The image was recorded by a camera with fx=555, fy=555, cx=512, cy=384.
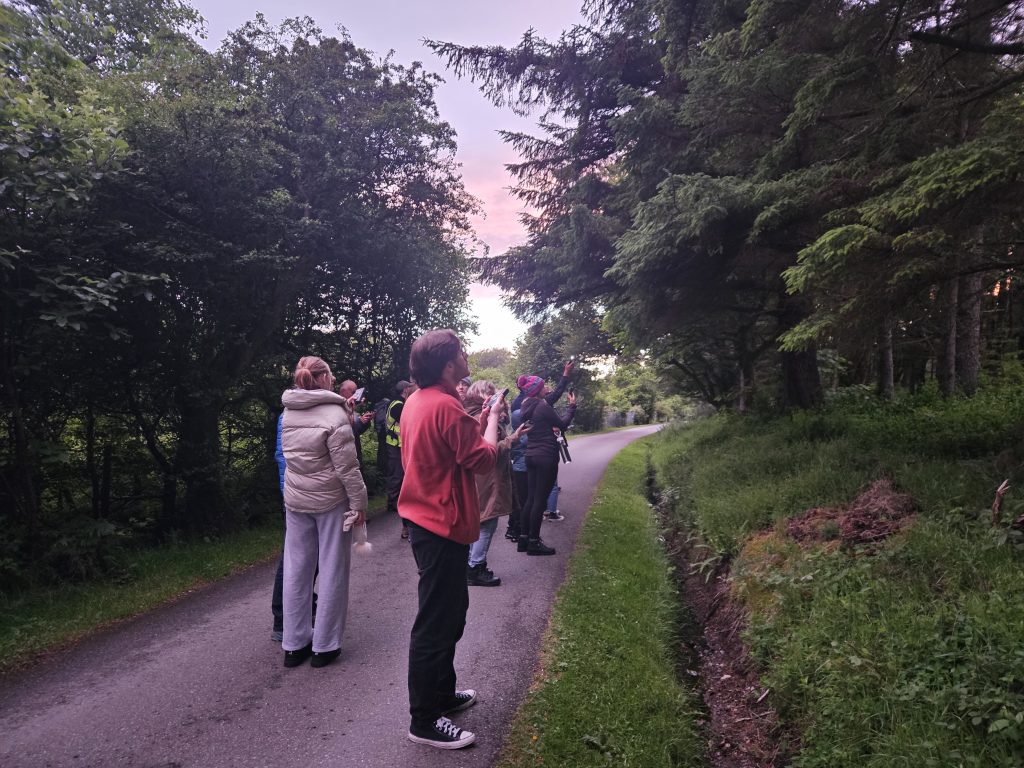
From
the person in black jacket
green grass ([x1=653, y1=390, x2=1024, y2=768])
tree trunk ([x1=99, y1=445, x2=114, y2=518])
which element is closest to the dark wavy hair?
green grass ([x1=653, y1=390, x2=1024, y2=768])

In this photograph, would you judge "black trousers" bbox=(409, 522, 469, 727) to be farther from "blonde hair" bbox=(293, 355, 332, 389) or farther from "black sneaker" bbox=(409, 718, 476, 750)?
"blonde hair" bbox=(293, 355, 332, 389)

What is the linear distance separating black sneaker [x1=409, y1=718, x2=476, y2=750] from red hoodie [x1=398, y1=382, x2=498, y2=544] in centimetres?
103

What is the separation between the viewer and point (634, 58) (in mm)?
10969

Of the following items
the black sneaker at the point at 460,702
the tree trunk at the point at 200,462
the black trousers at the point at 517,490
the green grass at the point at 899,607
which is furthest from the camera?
the tree trunk at the point at 200,462

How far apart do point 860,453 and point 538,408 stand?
4.39 metres

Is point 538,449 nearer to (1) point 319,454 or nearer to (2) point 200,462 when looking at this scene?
(1) point 319,454

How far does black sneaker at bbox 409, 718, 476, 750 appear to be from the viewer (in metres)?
3.06

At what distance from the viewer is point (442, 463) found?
122 inches

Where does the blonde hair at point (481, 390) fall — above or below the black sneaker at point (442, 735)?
above

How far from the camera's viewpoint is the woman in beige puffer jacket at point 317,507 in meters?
3.93

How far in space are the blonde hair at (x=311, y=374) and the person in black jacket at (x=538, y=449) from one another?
3.15 m

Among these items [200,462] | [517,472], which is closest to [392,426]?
[517,472]

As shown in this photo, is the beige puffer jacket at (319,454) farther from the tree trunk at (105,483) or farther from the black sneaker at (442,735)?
the tree trunk at (105,483)

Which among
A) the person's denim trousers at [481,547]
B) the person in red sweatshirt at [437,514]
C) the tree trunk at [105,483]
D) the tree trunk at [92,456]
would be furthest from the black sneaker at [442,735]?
the tree trunk at [105,483]
